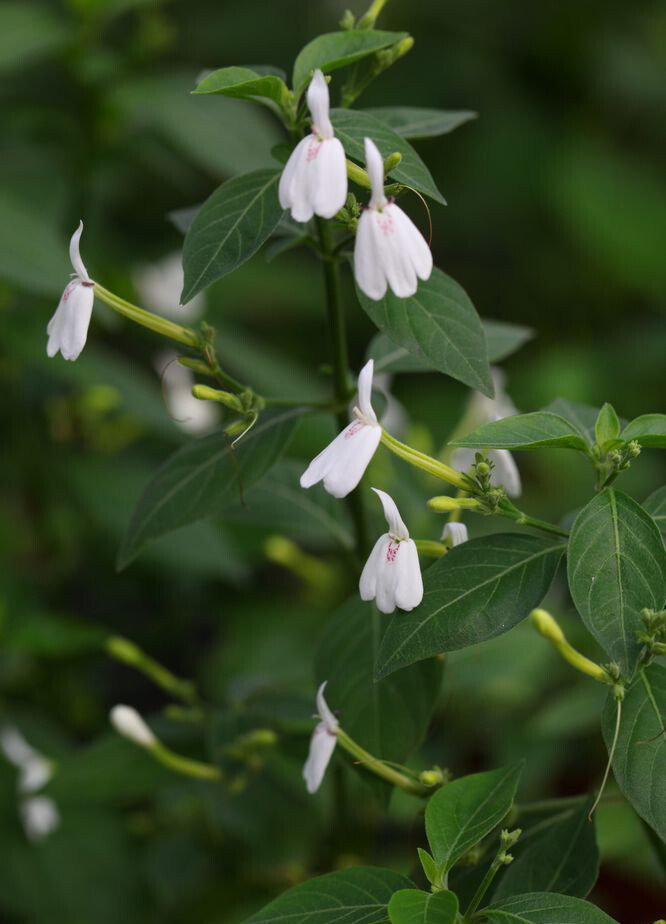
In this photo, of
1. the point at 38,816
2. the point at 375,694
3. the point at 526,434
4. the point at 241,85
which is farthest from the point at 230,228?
the point at 38,816

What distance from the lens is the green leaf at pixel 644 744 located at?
0.52 m

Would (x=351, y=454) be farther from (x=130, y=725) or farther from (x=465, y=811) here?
(x=130, y=725)

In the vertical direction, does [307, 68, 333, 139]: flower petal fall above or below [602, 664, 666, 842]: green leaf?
above

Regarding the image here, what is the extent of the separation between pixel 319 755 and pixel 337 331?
236 millimetres

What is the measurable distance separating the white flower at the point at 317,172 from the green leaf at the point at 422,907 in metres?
0.30

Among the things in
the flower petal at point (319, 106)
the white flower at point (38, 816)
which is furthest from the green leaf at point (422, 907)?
the white flower at point (38, 816)

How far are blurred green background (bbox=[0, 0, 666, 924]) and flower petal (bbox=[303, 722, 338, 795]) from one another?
228mm

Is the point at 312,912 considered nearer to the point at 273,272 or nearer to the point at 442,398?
the point at 442,398

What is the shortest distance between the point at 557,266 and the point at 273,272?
519 millimetres

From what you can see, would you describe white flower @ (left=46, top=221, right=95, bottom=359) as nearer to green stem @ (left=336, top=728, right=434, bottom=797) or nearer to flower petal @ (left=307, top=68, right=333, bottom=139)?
flower petal @ (left=307, top=68, right=333, bottom=139)

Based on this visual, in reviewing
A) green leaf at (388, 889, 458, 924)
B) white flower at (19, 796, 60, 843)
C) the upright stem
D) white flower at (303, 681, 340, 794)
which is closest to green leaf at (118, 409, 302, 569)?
the upright stem

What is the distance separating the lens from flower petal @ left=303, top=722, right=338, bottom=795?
23.1 inches

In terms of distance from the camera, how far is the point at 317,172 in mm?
498

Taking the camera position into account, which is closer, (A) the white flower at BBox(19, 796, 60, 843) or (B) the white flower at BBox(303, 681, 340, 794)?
(B) the white flower at BBox(303, 681, 340, 794)
